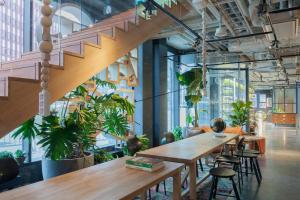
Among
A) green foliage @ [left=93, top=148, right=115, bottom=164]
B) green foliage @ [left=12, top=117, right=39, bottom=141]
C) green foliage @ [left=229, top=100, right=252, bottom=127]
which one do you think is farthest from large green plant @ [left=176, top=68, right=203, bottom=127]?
green foliage @ [left=12, top=117, right=39, bottom=141]

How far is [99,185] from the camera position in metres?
1.76

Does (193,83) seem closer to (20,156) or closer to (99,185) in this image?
(20,156)

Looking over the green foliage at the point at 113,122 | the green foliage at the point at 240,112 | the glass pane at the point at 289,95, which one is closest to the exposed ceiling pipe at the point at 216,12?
the green foliage at the point at 113,122

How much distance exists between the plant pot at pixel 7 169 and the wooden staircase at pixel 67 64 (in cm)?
42

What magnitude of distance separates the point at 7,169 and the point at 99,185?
1382mm

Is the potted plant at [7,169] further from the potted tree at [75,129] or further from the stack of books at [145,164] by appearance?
the stack of books at [145,164]

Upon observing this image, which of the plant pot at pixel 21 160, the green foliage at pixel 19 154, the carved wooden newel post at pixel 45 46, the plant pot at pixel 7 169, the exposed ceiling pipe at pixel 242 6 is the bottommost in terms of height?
the plant pot at pixel 21 160

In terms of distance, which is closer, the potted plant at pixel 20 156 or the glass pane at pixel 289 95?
the potted plant at pixel 20 156

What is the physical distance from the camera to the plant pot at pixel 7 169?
252 cm

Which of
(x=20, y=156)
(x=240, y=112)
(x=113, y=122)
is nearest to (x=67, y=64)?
(x=113, y=122)

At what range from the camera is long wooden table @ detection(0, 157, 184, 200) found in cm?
156

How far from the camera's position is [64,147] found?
296 cm

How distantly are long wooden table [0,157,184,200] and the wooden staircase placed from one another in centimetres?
90

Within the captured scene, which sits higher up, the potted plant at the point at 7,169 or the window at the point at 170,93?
the window at the point at 170,93
